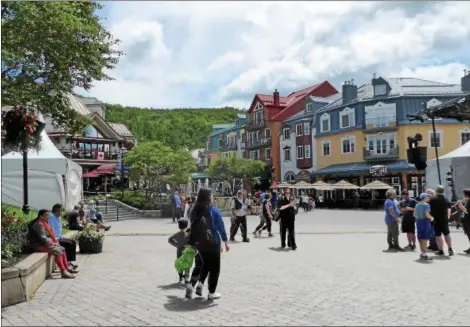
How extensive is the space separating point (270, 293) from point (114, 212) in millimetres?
25093

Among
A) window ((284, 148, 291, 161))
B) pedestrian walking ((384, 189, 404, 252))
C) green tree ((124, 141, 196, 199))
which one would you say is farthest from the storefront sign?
pedestrian walking ((384, 189, 404, 252))

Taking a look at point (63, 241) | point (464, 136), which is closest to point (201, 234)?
point (63, 241)

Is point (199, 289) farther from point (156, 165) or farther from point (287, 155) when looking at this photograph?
point (287, 155)

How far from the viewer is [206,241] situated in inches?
271

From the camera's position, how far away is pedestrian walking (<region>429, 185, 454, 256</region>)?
11633 mm

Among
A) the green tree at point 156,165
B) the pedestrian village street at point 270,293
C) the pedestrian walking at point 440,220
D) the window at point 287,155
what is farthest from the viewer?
the window at point 287,155

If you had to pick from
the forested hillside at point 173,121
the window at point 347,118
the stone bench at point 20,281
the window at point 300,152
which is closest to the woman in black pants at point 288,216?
the stone bench at point 20,281

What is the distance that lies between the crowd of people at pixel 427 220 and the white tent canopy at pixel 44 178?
13.2 m

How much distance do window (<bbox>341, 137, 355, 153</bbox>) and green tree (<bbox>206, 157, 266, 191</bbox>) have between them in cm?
1065

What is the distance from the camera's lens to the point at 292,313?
605 cm

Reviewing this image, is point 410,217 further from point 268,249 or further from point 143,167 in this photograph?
point 143,167

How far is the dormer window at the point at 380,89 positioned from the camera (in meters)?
47.2

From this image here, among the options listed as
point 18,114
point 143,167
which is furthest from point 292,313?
point 143,167

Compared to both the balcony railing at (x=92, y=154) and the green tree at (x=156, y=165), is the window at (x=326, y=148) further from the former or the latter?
the balcony railing at (x=92, y=154)
